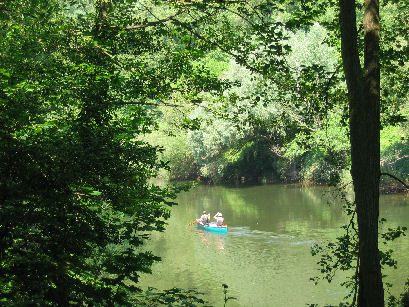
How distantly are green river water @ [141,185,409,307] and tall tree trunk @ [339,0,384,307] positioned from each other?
830 cm

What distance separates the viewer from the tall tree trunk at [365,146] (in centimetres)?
517

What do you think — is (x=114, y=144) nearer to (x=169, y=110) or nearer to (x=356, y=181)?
(x=356, y=181)

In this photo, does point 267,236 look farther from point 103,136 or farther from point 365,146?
point 103,136

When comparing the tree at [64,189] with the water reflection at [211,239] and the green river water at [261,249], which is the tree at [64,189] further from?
the water reflection at [211,239]

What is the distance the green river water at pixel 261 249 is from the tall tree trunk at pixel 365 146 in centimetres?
830

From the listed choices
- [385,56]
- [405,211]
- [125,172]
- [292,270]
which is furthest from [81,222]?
[405,211]

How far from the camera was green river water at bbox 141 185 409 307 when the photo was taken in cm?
1501

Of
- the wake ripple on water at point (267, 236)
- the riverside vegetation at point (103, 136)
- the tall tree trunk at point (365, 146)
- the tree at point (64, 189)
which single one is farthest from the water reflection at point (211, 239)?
the tall tree trunk at point (365, 146)

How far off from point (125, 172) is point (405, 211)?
21071mm

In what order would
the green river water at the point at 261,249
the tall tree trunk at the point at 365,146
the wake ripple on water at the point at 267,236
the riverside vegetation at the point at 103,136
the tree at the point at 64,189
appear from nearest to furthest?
the tree at the point at 64,189, the riverside vegetation at the point at 103,136, the tall tree trunk at the point at 365,146, the green river water at the point at 261,249, the wake ripple on water at the point at 267,236

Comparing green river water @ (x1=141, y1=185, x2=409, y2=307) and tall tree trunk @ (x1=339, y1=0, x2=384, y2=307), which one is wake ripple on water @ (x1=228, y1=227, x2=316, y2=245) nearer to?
green river water @ (x1=141, y1=185, x2=409, y2=307)

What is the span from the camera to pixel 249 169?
131 feet

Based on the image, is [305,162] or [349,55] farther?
[305,162]

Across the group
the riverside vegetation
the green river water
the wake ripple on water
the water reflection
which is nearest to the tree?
the riverside vegetation
